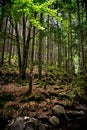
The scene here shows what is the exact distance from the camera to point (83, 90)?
16.4m

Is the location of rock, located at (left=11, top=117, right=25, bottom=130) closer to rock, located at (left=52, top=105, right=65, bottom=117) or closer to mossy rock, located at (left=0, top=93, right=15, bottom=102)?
rock, located at (left=52, top=105, right=65, bottom=117)

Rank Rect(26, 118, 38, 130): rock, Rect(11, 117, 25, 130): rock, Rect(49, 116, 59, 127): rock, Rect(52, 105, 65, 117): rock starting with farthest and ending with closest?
1. Rect(52, 105, 65, 117): rock
2. Rect(49, 116, 59, 127): rock
3. Rect(26, 118, 38, 130): rock
4. Rect(11, 117, 25, 130): rock

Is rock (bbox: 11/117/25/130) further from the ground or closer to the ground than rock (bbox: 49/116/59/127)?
further from the ground

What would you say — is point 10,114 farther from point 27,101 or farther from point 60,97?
point 60,97

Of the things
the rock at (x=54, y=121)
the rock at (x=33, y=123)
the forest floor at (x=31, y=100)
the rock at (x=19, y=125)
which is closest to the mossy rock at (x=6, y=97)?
the forest floor at (x=31, y=100)

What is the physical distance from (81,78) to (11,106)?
629 centimetres

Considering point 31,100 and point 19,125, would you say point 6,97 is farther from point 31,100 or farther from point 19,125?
point 19,125

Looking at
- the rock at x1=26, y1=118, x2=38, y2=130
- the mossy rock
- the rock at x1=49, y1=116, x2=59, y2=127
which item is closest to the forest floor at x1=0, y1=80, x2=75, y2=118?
the mossy rock

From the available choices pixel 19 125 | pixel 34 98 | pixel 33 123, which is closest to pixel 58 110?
pixel 34 98

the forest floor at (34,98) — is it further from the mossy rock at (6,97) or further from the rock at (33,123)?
the rock at (33,123)

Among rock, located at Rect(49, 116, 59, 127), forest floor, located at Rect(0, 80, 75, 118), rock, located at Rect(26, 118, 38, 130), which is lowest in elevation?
rock, located at Rect(49, 116, 59, 127)

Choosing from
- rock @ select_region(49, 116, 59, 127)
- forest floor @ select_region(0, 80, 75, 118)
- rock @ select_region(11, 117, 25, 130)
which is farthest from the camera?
forest floor @ select_region(0, 80, 75, 118)

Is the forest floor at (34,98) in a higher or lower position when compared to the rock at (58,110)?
higher

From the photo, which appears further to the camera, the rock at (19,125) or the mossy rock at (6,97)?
the mossy rock at (6,97)
